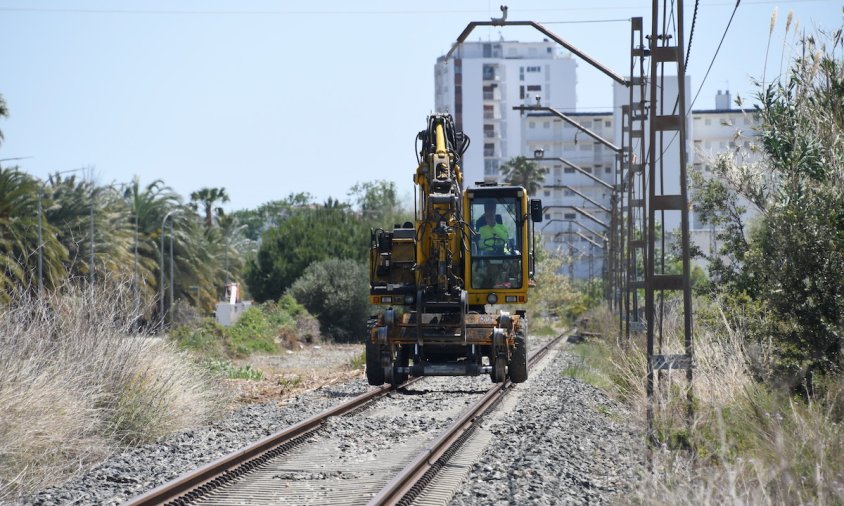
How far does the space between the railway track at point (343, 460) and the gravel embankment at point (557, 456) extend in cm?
53

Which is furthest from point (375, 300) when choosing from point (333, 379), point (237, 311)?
point (237, 311)

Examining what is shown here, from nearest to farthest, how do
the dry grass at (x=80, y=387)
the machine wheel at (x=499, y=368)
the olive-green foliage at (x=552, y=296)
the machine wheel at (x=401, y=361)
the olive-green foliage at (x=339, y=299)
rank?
the dry grass at (x=80, y=387), the machine wheel at (x=499, y=368), the machine wheel at (x=401, y=361), the olive-green foliage at (x=339, y=299), the olive-green foliage at (x=552, y=296)

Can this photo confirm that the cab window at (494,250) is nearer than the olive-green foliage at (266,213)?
Yes

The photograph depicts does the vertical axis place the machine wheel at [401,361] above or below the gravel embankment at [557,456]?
above

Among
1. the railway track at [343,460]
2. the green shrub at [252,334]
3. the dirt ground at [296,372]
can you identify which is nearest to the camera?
the railway track at [343,460]

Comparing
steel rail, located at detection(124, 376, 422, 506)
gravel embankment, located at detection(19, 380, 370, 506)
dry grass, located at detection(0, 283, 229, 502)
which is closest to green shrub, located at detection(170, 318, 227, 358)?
gravel embankment, located at detection(19, 380, 370, 506)

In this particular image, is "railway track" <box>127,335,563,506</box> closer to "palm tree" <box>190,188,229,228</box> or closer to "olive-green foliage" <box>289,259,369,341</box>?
"olive-green foliage" <box>289,259,369,341</box>

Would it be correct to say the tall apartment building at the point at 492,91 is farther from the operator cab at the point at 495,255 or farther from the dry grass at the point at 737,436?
the dry grass at the point at 737,436

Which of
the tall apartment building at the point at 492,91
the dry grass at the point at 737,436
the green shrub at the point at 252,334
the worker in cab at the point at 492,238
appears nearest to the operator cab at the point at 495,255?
the worker in cab at the point at 492,238

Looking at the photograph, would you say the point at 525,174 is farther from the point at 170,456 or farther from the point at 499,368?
the point at 170,456

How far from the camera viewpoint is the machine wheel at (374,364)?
21078 mm

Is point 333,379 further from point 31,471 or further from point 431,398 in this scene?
point 31,471

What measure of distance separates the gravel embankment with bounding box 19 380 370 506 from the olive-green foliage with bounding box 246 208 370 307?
44341 millimetres

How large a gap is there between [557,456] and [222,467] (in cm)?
368
